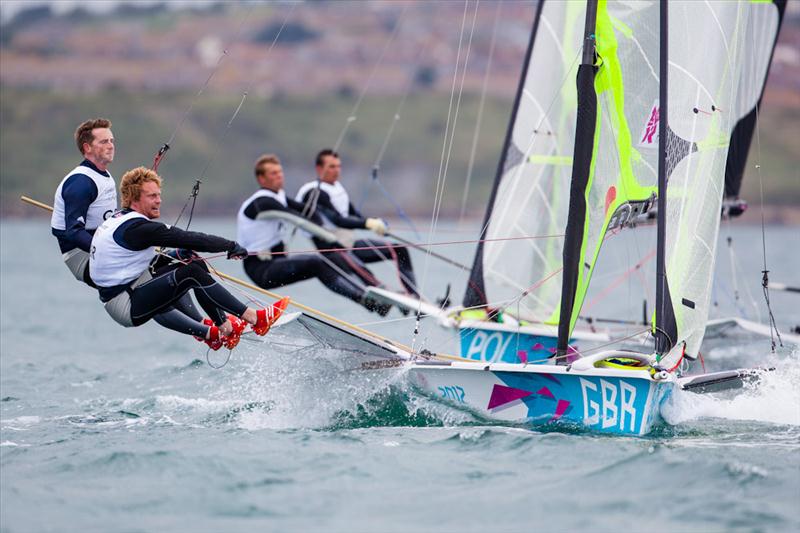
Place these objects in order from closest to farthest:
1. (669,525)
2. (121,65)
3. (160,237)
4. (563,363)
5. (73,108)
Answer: (669,525) → (160,237) → (563,363) → (73,108) → (121,65)

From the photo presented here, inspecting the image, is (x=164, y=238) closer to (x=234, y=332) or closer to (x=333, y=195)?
(x=234, y=332)

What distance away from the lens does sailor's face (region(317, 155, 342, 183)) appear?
928 cm

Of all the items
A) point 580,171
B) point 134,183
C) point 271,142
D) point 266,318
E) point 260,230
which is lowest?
point 266,318

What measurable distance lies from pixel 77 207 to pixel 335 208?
3.26 metres

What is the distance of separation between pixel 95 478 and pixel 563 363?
8.58 ft

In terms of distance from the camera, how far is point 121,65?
→ 78312mm

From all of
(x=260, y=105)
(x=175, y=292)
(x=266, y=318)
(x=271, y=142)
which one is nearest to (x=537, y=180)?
(x=266, y=318)

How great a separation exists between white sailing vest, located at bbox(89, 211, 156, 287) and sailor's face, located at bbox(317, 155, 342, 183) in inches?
126

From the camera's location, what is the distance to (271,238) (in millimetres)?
8734

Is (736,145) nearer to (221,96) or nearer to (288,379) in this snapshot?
(288,379)

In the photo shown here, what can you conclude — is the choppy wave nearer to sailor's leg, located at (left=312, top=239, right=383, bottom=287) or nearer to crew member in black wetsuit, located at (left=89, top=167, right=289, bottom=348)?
crew member in black wetsuit, located at (left=89, top=167, right=289, bottom=348)

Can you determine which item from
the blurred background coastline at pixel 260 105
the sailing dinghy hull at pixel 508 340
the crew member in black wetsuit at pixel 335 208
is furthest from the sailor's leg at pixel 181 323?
the blurred background coastline at pixel 260 105

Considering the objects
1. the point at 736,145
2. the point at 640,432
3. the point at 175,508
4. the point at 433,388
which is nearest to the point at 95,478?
the point at 175,508

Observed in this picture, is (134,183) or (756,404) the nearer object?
(134,183)
